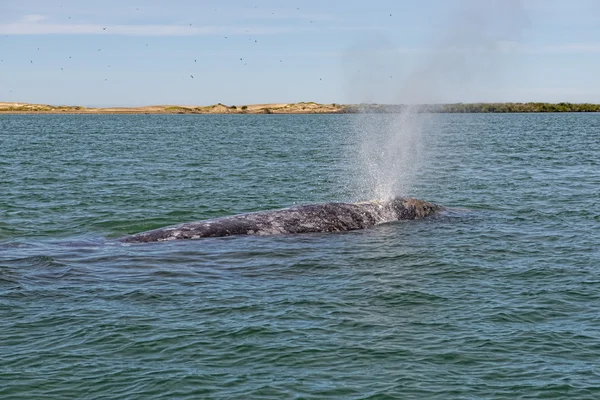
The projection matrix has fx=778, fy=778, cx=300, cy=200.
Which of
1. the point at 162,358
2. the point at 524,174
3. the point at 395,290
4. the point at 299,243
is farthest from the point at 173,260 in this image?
the point at 524,174

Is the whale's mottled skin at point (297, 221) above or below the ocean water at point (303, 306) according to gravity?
above

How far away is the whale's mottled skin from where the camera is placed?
21.0 meters

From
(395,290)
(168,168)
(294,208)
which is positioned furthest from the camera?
(168,168)

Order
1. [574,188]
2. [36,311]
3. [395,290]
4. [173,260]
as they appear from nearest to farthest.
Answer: [36,311]
[395,290]
[173,260]
[574,188]

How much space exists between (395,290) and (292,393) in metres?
5.71

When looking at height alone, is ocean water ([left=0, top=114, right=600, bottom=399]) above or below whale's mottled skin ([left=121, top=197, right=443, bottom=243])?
below

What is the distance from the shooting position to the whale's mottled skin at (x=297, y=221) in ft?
69.0

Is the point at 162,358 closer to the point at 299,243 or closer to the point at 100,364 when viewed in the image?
the point at 100,364

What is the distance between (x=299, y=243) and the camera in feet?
66.0

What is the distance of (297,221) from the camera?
2192 cm

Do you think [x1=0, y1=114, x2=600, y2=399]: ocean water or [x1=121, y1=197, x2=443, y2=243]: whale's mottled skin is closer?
[x1=0, y1=114, x2=600, y2=399]: ocean water

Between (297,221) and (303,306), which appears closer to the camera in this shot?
(303,306)

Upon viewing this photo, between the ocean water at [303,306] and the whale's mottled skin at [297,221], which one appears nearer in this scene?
the ocean water at [303,306]

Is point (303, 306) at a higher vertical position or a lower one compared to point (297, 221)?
lower
